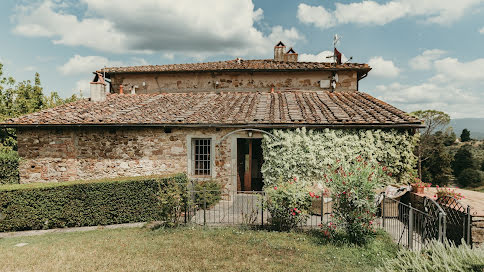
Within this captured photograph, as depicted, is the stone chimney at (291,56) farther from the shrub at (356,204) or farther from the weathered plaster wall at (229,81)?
the shrub at (356,204)

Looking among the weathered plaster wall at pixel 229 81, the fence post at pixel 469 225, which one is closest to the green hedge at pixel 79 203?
the fence post at pixel 469 225

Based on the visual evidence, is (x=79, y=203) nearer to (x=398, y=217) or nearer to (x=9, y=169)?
(x=9, y=169)

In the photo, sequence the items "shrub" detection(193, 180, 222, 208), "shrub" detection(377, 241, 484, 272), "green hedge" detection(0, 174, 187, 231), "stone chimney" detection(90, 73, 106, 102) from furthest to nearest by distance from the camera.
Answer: "stone chimney" detection(90, 73, 106, 102) → "shrub" detection(193, 180, 222, 208) → "green hedge" detection(0, 174, 187, 231) → "shrub" detection(377, 241, 484, 272)

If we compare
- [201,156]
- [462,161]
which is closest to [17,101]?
[201,156]

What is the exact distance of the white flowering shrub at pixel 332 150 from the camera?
9.13 metres

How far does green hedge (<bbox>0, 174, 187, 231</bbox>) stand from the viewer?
7.58m

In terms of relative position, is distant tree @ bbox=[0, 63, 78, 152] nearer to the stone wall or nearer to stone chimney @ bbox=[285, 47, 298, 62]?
the stone wall

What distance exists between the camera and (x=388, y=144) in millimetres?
9141

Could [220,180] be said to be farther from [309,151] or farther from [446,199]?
[446,199]

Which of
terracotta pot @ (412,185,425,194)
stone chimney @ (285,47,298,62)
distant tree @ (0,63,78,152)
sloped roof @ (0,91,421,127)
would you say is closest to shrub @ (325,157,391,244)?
terracotta pot @ (412,185,425,194)

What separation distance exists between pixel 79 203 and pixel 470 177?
38727mm

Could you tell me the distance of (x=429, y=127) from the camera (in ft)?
92.3

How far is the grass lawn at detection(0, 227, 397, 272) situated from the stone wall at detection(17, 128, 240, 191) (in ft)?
12.2

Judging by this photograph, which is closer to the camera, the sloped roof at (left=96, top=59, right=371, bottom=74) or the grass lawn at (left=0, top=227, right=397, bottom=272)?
the grass lawn at (left=0, top=227, right=397, bottom=272)
